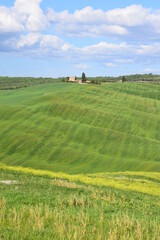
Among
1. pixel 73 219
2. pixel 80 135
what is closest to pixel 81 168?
pixel 80 135

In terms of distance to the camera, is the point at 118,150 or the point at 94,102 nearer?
Answer: the point at 118,150

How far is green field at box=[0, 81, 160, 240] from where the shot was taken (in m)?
18.4

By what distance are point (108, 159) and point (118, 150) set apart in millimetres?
12280

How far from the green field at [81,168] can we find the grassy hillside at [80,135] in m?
0.24

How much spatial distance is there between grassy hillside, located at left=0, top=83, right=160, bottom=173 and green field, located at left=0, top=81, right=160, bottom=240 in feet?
0.78

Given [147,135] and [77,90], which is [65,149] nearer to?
[147,135]

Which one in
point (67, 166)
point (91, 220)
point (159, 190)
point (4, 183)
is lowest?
point (67, 166)

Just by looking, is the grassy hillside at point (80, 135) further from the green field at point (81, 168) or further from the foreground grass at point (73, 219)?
the foreground grass at point (73, 219)

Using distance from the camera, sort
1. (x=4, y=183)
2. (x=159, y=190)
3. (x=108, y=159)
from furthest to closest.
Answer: (x=108, y=159)
(x=159, y=190)
(x=4, y=183)

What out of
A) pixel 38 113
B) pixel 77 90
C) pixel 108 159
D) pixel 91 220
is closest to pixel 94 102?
pixel 77 90

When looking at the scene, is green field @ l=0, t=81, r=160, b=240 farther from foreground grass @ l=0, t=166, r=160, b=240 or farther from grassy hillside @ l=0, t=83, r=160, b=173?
grassy hillside @ l=0, t=83, r=160, b=173

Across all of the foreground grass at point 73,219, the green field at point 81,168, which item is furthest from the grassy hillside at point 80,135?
the foreground grass at point 73,219

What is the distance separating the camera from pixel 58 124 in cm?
12250

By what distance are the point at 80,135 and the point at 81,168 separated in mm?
30651
